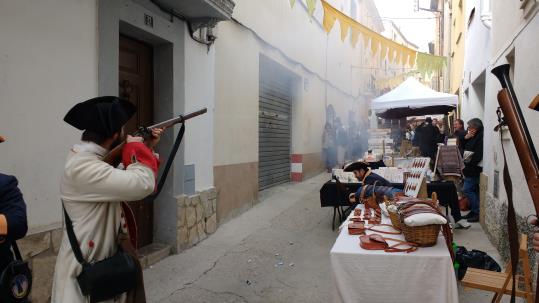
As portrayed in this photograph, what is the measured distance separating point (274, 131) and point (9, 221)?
871 cm

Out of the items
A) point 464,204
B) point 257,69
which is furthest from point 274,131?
point 464,204

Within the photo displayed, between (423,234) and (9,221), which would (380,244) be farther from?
(9,221)

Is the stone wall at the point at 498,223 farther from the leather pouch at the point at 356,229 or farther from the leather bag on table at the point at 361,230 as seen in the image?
the leather pouch at the point at 356,229

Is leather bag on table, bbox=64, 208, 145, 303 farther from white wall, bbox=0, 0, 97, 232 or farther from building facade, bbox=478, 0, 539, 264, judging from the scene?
building facade, bbox=478, 0, 539, 264

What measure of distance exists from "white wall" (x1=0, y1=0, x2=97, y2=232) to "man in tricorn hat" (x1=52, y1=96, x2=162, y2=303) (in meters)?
1.61

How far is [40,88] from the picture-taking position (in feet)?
11.4

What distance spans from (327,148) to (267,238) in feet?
29.4

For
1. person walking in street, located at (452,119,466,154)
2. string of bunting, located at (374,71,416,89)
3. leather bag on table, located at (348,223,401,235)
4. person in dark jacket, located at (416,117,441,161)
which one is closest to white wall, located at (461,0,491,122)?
person walking in street, located at (452,119,466,154)

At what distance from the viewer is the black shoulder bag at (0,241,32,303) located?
186 centimetres

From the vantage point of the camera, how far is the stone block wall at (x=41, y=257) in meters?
3.33

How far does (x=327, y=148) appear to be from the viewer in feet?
48.8

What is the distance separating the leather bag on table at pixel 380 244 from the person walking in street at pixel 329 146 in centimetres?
1190

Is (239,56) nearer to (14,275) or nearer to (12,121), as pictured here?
(12,121)

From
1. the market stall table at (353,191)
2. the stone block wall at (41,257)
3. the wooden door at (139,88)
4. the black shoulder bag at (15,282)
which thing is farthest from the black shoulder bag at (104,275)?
the market stall table at (353,191)
